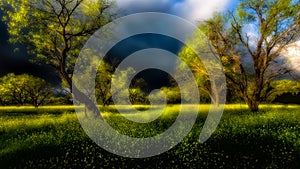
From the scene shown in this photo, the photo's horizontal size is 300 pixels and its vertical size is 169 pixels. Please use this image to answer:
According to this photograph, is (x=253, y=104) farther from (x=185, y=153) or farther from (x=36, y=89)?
(x=36, y=89)

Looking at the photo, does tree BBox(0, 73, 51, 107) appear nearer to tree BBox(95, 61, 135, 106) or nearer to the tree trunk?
tree BBox(95, 61, 135, 106)

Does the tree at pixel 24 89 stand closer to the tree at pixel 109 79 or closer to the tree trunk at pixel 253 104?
the tree at pixel 109 79

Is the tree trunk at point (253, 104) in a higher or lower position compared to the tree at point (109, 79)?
lower

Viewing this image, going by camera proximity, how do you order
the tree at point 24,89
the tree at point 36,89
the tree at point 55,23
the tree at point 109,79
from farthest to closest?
the tree at point 36,89 < the tree at point 24,89 < the tree at point 109,79 < the tree at point 55,23

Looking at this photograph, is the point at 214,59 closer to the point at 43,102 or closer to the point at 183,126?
the point at 183,126

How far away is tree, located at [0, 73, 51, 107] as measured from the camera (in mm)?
69062

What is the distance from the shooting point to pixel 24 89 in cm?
7231

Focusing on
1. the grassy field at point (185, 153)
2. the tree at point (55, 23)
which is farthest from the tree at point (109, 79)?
the grassy field at point (185, 153)

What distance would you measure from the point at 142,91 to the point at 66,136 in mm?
51267

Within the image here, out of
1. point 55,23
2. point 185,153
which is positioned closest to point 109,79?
point 55,23

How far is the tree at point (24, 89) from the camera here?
2719 inches

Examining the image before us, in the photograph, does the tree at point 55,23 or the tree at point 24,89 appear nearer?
the tree at point 55,23

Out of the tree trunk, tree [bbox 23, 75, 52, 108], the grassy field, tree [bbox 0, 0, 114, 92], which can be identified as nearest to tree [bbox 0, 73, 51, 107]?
A: tree [bbox 23, 75, 52, 108]

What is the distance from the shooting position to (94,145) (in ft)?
42.1
